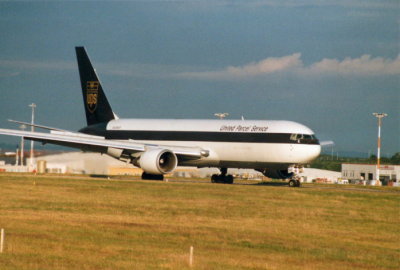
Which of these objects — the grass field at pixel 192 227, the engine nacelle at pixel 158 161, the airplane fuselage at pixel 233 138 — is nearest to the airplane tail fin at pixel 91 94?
the airplane fuselage at pixel 233 138

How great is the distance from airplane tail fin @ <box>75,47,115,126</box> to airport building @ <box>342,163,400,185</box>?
5859 cm

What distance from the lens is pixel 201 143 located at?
198 feet

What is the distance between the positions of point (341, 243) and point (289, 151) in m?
23.5

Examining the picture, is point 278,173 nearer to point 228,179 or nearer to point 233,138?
point 233,138

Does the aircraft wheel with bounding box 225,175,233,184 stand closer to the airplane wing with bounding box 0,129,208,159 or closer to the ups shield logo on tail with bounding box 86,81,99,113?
the airplane wing with bounding box 0,129,208,159

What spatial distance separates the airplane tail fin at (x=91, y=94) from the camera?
225 feet

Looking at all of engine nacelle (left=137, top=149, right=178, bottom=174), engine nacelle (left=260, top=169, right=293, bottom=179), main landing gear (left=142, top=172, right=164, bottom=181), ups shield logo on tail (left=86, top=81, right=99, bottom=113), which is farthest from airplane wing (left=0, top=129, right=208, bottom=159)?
ups shield logo on tail (left=86, top=81, right=99, bottom=113)

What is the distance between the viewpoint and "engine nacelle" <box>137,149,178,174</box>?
57312mm

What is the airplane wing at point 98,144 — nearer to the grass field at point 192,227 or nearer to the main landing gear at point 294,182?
the grass field at point 192,227

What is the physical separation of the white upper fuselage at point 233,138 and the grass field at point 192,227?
12.4ft

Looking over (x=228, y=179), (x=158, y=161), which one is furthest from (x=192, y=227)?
(x=228, y=179)

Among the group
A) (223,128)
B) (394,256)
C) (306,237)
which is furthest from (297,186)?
(394,256)

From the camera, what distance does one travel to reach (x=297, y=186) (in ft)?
190

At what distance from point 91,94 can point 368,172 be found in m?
61.3
